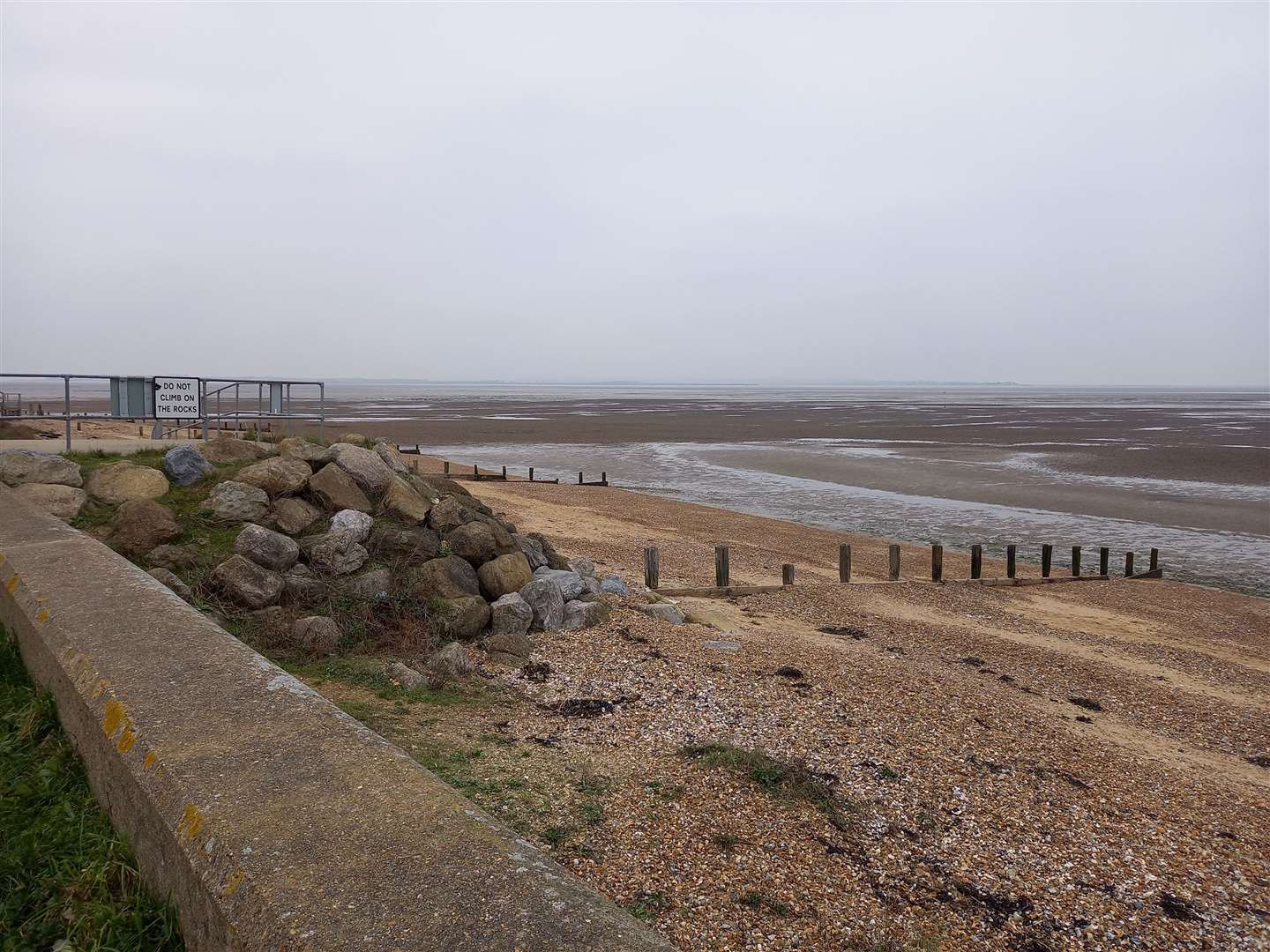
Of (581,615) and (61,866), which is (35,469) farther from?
(61,866)

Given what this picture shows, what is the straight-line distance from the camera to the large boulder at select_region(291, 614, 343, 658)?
7.90m

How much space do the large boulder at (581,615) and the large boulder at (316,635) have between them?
9.05 ft

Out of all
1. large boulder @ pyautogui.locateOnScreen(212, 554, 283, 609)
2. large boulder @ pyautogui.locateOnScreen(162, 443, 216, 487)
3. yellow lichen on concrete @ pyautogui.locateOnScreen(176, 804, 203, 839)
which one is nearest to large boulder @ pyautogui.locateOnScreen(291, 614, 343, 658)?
large boulder @ pyautogui.locateOnScreen(212, 554, 283, 609)

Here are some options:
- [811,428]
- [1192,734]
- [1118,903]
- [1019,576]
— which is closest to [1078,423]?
[811,428]

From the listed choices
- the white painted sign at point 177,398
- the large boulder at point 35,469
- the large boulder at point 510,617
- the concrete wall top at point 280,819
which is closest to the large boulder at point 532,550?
the large boulder at point 510,617

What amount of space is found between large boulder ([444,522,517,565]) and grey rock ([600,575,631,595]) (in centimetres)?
185

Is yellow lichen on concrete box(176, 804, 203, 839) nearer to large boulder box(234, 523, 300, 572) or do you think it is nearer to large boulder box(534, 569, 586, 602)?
large boulder box(234, 523, 300, 572)

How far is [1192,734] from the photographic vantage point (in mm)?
9000

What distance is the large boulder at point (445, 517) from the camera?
10.3 metres

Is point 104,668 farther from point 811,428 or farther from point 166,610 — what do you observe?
point 811,428

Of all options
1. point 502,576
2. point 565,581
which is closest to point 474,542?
point 502,576

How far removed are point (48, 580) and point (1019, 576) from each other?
1771 cm

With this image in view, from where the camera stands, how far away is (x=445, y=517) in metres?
10.4

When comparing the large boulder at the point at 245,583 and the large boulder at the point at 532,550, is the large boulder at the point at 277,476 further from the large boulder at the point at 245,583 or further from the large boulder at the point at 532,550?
the large boulder at the point at 532,550
